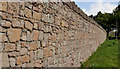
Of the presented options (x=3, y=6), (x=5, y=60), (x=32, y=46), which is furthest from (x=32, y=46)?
(x=3, y=6)

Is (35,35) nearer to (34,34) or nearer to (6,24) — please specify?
(34,34)

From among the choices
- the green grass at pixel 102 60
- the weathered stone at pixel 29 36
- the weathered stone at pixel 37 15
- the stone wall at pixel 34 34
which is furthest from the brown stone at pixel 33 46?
the green grass at pixel 102 60

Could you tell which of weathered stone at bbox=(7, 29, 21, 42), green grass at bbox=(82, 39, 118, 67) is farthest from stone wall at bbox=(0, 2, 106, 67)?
green grass at bbox=(82, 39, 118, 67)

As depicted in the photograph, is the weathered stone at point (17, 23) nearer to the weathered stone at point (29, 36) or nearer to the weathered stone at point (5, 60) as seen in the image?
the weathered stone at point (29, 36)

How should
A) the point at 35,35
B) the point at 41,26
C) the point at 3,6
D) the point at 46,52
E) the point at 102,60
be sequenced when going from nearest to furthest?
the point at 3,6
the point at 35,35
the point at 41,26
the point at 46,52
the point at 102,60

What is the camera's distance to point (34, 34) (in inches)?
95.7

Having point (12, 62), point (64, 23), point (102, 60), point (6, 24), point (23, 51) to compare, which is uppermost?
point (64, 23)

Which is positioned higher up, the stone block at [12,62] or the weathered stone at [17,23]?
the weathered stone at [17,23]

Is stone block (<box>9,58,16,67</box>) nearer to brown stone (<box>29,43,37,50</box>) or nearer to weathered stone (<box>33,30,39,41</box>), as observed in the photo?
brown stone (<box>29,43,37,50</box>)

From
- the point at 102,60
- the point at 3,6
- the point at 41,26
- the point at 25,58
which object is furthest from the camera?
the point at 102,60

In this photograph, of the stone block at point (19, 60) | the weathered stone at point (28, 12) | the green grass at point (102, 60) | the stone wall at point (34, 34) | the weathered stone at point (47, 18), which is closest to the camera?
the stone wall at point (34, 34)

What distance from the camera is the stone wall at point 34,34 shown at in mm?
1894

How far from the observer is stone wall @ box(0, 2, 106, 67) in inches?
74.6

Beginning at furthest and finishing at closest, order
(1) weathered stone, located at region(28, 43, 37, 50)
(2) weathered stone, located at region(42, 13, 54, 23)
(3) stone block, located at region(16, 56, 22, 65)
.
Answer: (2) weathered stone, located at region(42, 13, 54, 23)
(1) weathered stone, located at region(28, 43, 37, 50)
(3) stone block, located at region(16, 56, 22, 65)
